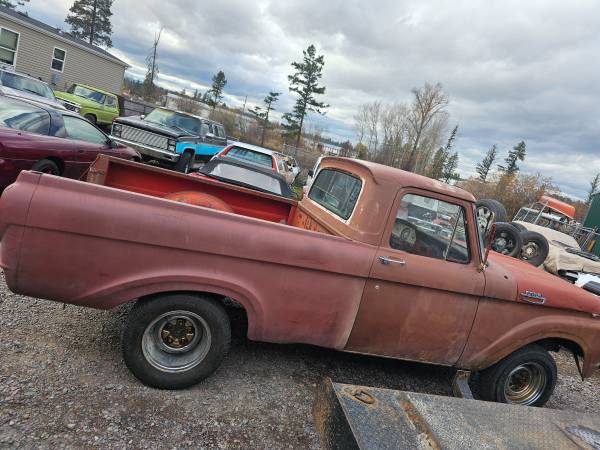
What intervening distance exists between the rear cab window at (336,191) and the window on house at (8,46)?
23.5 m

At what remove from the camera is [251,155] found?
1030 centimetres

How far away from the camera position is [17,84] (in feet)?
43.0

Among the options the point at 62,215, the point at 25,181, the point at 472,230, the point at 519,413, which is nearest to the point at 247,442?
the point at 519,413

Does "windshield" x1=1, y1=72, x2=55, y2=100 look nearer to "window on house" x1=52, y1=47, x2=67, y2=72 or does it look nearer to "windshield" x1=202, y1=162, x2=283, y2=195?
"windshield" x1=202, y1=162, x2=283, y2=195

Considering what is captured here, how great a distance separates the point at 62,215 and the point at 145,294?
0.70 meters

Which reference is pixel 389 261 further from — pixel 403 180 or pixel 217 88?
pixel 217 88

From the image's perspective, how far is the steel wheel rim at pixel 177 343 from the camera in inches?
112

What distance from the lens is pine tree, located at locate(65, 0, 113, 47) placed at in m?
46.8

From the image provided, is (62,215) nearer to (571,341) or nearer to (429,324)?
(429,324)

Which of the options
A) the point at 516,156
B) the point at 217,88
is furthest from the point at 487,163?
the point at 217,88

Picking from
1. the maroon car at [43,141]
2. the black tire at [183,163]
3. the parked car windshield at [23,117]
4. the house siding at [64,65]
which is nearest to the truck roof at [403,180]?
the maroon car at [43,141]

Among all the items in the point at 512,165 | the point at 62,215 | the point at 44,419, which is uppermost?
the point at 512,165

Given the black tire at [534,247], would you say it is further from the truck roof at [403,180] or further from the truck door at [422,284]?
the truck roof at [403,180]

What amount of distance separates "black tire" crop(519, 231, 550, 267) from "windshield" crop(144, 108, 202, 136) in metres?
9.98
